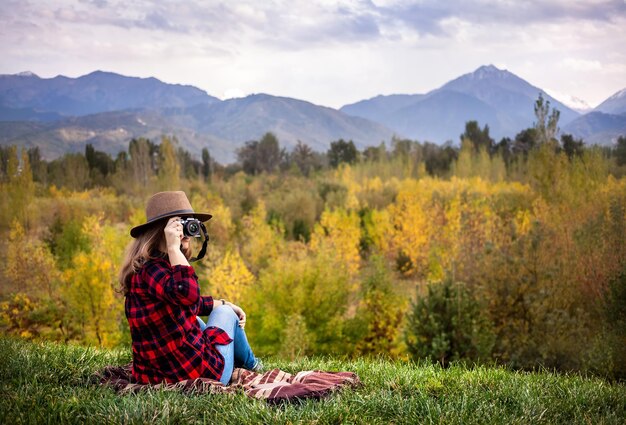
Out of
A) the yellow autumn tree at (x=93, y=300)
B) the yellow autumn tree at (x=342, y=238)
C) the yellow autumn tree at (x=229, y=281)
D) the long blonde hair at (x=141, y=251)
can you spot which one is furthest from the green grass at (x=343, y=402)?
the yellow autumn tree at (x=342, y=238)

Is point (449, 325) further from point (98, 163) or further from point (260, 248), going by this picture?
point (98, 163)

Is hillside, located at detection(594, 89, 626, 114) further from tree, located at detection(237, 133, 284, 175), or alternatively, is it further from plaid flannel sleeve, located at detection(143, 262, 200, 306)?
plaid flannel sleeve, located at detection(143, 262, 200, 306)

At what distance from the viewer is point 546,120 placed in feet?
108

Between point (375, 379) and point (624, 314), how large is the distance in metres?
13.5

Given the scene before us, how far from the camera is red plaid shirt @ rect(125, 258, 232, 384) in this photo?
3.64 meters

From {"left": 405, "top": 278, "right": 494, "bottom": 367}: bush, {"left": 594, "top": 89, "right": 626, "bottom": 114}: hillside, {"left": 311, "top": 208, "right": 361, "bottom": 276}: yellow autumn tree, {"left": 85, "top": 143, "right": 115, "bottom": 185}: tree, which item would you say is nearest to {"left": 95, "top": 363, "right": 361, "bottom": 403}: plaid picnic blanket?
{"left": 405, "top": 278, "right": 494, "bottom": 367}: bush

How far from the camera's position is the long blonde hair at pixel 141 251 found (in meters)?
3.82

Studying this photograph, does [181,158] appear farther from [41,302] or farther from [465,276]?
[465,276]

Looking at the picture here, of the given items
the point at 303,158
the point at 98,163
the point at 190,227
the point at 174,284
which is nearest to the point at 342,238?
the point at 190,227

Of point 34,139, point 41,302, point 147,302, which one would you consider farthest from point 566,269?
point 34,139

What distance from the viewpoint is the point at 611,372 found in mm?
11000

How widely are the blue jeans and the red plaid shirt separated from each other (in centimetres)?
18

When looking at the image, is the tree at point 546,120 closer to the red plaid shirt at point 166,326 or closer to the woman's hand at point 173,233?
the woman's hand at point 173,233

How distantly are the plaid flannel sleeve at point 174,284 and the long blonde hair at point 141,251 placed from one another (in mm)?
157
